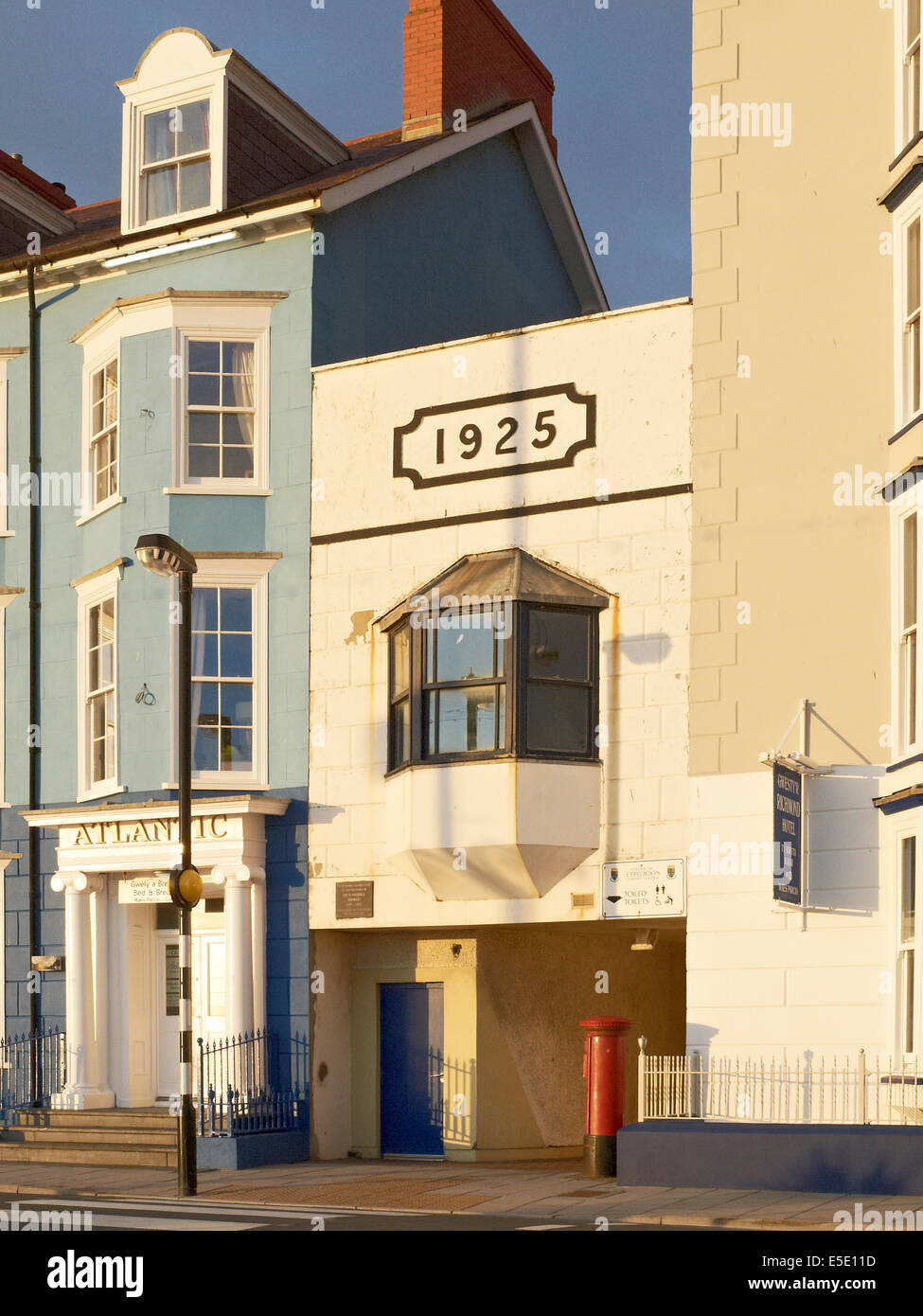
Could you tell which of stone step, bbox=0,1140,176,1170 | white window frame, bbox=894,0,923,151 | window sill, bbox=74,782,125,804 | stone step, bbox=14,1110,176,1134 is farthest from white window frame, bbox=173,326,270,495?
white window frame, bbox=894,0,923,151

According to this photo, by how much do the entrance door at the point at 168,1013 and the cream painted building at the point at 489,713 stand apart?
226 cm

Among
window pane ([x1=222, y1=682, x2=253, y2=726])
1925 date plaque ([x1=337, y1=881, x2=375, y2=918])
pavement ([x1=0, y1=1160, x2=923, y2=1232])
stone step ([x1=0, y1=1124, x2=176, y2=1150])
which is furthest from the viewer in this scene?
window pane ([x1=222, y1=682, x2=253, y2=726])

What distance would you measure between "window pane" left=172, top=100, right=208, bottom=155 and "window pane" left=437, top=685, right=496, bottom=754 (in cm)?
858

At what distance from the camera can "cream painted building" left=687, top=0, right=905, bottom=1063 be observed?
56.3 ft

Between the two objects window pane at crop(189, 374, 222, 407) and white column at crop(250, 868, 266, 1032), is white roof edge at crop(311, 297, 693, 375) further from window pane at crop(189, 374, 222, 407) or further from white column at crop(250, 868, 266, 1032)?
white column at crop(250, 868, 266, 1032)

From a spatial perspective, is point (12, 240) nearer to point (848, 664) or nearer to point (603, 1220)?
point (848, 664)

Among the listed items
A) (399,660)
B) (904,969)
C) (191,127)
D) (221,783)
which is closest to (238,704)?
(221,783)

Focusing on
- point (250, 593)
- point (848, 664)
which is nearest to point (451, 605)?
point (250, 593)

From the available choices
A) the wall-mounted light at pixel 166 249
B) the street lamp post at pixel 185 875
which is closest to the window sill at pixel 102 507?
the wall-mounted light at pixel 166 249

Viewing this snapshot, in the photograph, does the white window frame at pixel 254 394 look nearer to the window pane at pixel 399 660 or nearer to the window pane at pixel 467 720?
the window pane at pixel 399 660

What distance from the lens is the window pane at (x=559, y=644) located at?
A: 1923cm

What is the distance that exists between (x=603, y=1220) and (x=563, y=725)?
6372 mm

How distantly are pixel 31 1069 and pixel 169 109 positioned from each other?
40.7 feet
